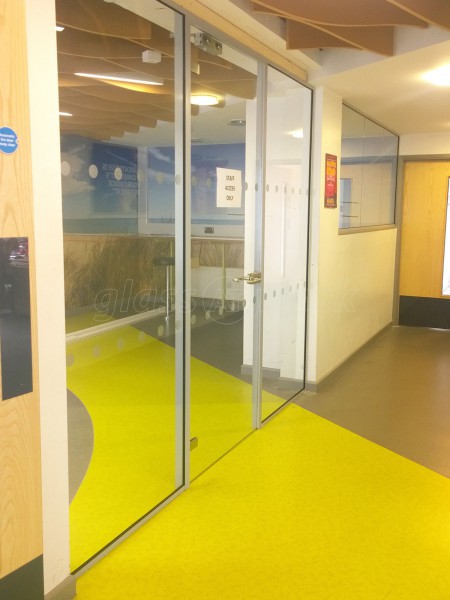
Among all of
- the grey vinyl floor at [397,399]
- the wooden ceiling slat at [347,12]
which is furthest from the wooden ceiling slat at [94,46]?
the grey vinyl floor at [397,399]

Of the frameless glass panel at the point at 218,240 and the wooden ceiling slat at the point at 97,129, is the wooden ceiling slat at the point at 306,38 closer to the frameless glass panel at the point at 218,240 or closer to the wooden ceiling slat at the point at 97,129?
the frameless glass panel at the point at 218,240

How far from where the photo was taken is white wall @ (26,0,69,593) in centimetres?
226

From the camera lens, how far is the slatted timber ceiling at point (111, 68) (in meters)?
2.54

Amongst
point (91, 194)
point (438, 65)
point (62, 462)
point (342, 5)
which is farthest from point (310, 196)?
point (62, 462)

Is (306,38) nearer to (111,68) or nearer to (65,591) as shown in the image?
(111,68)

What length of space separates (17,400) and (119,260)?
1122mm

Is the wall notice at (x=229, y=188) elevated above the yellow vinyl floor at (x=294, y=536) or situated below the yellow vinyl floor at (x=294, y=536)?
above

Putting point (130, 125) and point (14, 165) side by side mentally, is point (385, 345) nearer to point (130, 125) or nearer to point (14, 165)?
point (130, 125)

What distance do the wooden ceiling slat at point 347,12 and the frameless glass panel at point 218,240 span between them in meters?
0.50

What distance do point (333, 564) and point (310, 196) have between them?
129 inches

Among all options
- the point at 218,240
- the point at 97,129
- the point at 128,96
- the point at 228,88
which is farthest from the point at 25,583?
the point at 228,88

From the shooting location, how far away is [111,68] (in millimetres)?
2879

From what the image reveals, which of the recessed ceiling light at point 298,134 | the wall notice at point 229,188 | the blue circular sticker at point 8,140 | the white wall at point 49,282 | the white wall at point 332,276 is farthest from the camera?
the white wall at point 332,276

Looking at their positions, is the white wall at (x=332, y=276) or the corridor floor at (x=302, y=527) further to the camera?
the white wall at (x=332, y=276)
